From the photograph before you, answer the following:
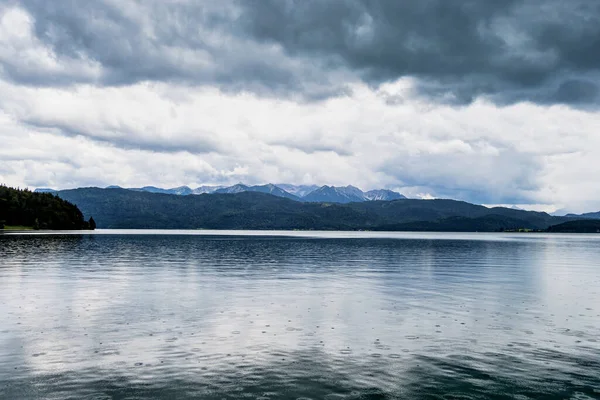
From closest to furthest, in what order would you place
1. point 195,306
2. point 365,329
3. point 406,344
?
point 406,344
point 365,329
point 195,306

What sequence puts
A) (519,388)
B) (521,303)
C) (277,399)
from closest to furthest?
(277,399) < (519,388) < (521,303)

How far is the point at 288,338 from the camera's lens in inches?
1452

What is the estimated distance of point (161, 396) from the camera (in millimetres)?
23875

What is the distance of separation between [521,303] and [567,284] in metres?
25.6

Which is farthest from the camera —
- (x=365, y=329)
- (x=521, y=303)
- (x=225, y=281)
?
(x=225, y=281)

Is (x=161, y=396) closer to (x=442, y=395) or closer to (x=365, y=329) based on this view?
(x=442, y=395)

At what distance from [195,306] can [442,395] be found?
31.7 meters

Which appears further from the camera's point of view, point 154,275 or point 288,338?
point 154,275

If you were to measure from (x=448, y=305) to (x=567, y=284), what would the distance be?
33228 mm

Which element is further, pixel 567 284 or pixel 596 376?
pixel 567 284

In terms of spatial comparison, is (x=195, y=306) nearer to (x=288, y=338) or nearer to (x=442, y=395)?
(x=288, y=338)

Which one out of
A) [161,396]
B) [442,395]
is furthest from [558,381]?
[161,396]

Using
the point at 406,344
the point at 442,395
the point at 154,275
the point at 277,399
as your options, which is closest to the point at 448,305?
the point at 406,344

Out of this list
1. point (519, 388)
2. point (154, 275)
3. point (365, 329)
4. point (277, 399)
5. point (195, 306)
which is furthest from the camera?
point (154, 275)
